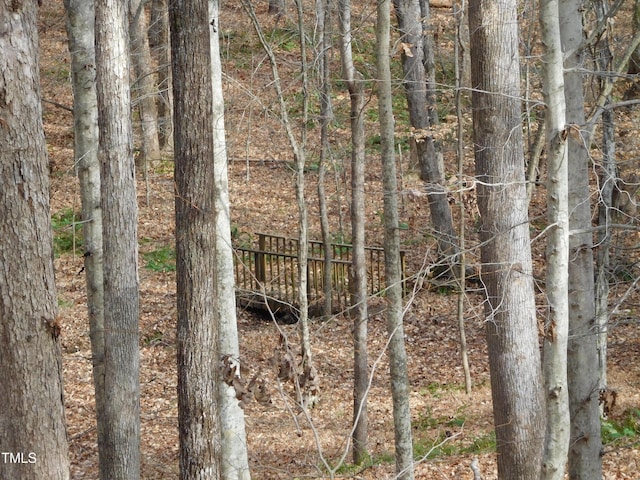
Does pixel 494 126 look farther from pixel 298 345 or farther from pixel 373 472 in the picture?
pixel 298 345

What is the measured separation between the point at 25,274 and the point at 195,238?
203 centimetres

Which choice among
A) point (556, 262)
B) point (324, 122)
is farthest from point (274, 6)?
point (556, 262)

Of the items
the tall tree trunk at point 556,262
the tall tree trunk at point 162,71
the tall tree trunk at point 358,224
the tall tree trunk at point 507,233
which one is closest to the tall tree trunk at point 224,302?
the tall tree trunk at point 507,233

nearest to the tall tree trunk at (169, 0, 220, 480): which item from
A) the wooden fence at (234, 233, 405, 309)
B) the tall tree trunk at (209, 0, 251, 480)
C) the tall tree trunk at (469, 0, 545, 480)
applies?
the tall tree trunk at (209, 0, 251, 480)

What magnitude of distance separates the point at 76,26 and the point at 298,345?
757 cm

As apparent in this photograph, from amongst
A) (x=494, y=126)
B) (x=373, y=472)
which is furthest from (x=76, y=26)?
(x=373, y=472)

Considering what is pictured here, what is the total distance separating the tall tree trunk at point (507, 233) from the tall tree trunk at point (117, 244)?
3.53 meters

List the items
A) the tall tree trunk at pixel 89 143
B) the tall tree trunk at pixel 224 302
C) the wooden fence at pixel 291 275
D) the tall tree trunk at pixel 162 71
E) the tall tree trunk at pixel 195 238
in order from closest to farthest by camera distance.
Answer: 1. the tall tree trunk at pixel 195 238
2. the tall tree trunk at pixel 224 302
3. the tall tree trunk at pixel 89 143
4. the wooden fence at pixel 291 275
5. the tall tree trunk at pixel 162 71

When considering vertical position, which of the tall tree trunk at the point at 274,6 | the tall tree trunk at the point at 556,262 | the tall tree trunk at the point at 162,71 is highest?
the tall tree trunk at the point at 274,6

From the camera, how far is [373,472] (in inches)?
413

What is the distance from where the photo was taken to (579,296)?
7859mm

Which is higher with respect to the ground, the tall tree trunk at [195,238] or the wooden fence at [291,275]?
the tall tree trunk at [195,238]

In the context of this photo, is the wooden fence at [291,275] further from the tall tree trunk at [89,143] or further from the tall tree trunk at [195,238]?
the tall tree trunk at [195,238]

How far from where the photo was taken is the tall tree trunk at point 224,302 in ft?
25.1
